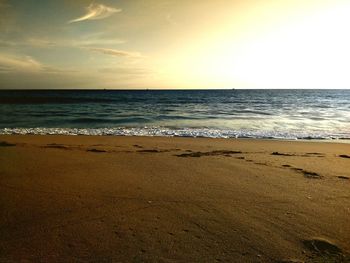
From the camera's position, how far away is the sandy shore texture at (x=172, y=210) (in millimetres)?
2787

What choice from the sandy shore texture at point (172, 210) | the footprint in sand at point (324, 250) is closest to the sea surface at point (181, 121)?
the sandy shore texture at point (172, 210)

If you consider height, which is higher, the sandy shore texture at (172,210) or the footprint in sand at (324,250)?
the sandy shore texture at (172,210)

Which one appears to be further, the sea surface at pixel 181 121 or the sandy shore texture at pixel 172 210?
the sea surface at pixel 181 121

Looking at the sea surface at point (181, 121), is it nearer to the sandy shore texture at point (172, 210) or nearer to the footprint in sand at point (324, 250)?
the sandy shore texture at point (172, 210)

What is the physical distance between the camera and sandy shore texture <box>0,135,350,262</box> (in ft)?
9.14

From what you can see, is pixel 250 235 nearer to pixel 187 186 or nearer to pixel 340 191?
pixel 187 186

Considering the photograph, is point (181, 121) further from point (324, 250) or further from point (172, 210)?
point (324, 250)

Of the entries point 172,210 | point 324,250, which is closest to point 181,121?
point 172,210

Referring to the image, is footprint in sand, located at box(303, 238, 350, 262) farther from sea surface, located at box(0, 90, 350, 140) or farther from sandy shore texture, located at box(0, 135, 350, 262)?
sea surface, located at box(0, 90, 350, 140)

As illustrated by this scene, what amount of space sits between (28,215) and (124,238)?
1291mm

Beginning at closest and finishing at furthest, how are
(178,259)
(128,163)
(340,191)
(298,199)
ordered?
(178,259), (298,199), (340,191), (128,163)

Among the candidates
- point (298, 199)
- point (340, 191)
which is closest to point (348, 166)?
point (340, 191)

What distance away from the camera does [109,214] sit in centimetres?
352

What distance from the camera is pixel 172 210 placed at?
3697 mm
